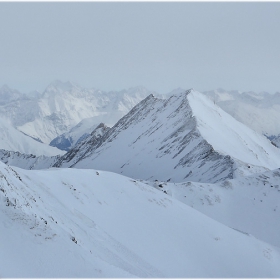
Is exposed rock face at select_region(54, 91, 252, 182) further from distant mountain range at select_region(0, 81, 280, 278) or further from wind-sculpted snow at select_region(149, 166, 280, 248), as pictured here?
wind-sculpted snow at select_region(149, 166, 280, 248)

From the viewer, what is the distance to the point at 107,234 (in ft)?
106

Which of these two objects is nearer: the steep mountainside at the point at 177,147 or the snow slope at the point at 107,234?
the snow slope at the point at 107,234

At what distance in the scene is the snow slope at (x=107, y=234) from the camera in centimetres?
2098

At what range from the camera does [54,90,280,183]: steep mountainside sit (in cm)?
8006

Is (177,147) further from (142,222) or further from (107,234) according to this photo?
(107,234)

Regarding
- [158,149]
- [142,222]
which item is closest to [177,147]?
[158,149]

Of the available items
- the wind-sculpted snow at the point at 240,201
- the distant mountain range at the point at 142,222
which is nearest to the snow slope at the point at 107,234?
the distant mountain range at the point at 142,222

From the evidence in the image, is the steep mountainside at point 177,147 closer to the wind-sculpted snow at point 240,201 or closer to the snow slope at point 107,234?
the wind-sculpted snow at point 240,201

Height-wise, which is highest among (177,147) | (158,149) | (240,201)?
(177,147)

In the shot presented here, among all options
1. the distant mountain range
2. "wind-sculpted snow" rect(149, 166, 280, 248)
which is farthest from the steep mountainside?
"wind-sculpted snow" rect(149, 166, 280, 248)

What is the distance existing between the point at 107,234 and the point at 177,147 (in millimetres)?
68808

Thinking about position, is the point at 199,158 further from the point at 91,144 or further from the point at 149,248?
the point at 91,144

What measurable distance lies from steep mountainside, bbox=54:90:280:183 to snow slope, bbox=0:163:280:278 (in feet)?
94.8

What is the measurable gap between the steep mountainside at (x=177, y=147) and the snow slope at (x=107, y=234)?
28899 millimetres
